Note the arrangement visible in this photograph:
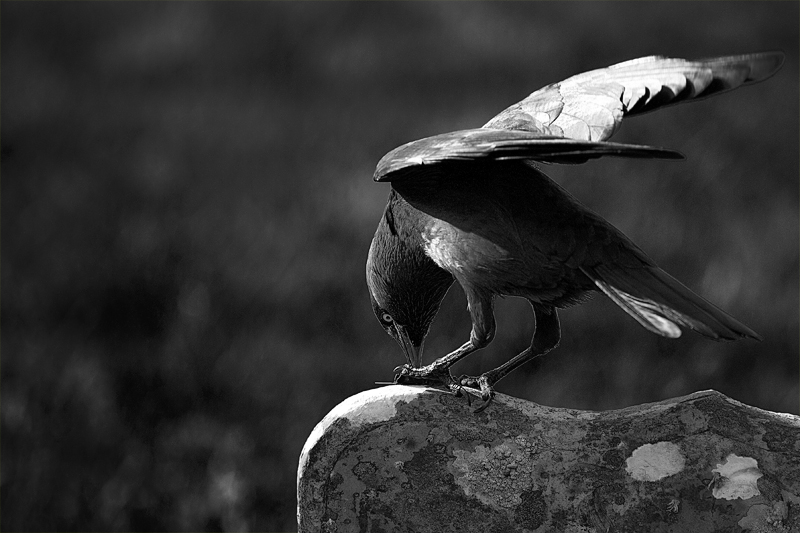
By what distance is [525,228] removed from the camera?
1586 mm

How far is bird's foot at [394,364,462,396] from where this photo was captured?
1722 mm

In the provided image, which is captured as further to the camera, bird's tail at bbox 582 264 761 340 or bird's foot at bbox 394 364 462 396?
bird's foot at bbox 394 364 462 396

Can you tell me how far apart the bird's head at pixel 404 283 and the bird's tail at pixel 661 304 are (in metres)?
0.32

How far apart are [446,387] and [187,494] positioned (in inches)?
65.9

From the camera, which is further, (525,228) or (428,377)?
(428,377)

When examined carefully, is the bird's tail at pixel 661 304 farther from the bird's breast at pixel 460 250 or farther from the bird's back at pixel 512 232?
the bird's breast at pixel 460 250

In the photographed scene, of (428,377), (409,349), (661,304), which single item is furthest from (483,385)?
(661,304)

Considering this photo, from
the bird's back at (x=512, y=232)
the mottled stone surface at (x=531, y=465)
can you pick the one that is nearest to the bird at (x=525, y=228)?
the bird's back at (x=512, y=232)

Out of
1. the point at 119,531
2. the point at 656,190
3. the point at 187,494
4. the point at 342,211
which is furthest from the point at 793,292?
the point at 119,531

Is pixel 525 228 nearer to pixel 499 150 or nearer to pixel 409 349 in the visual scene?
pixel 499 150

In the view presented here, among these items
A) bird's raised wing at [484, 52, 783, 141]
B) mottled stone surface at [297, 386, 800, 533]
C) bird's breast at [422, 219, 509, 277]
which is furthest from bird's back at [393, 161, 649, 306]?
mottled stone surface at [297, 386, 800, 533]

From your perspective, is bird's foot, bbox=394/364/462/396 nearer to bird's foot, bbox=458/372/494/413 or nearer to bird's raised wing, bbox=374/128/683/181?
bird's foot, bbox=458/372/494/413

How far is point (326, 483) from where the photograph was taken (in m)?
1.63

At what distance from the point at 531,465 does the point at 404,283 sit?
0.39m
